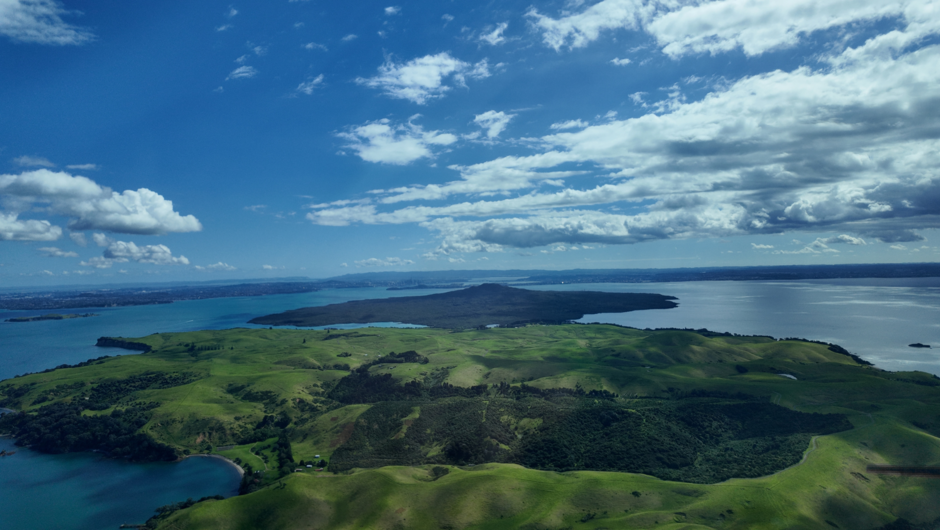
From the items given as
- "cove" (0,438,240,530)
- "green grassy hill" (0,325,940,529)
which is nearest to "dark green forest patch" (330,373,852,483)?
"green grassy hill" (0,325,940,529)

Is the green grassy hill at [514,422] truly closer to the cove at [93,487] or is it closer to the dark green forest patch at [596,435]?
the dark green forest patch at [596,435]

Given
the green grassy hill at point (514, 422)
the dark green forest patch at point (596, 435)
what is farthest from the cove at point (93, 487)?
the dark green forest patch at point (596, 435)

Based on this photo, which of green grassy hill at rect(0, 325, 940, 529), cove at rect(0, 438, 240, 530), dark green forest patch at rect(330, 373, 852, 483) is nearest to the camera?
green grassy hill at rect(0, 325, 940, 529)

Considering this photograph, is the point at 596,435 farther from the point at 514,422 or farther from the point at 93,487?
the point at 93,487

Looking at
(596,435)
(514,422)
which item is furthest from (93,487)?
(596,435)

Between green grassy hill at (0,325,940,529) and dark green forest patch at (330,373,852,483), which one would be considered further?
dark green forest patch at (330,373,852,483)

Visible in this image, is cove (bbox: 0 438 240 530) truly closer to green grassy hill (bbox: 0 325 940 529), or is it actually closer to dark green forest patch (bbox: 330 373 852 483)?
green grassy hill (bbox: 0 325 940 529)

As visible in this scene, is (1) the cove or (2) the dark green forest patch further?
(2) the dark green forest patch

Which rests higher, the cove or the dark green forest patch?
the dark green forest patch

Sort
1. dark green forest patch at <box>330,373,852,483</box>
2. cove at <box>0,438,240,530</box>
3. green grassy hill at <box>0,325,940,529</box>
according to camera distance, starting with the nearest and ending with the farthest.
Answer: green grassy hill at <box>0,325,940,529</box>
cove at <box>0,438,240,530</box>
dark green forest patch at <box>330,373,852,483</box>
